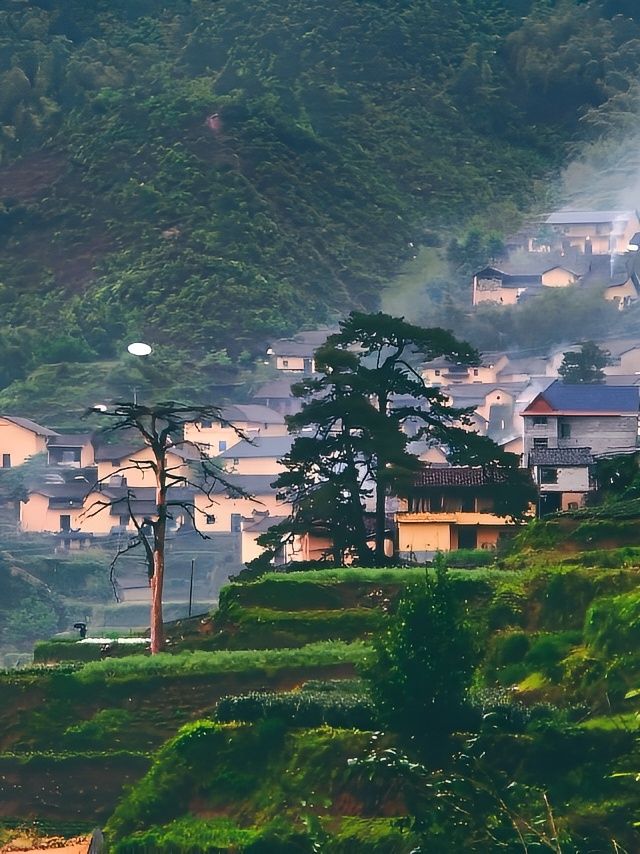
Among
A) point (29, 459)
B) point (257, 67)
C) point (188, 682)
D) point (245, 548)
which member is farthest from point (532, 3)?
point (188, 682)

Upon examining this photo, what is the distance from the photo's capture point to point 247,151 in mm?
136125

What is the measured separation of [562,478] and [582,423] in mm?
5584

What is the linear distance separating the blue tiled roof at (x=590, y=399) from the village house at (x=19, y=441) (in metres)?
43.2

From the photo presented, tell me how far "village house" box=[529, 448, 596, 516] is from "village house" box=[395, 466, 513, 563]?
4.84 ft

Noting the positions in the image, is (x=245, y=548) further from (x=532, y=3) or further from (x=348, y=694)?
(x=532, y=3)

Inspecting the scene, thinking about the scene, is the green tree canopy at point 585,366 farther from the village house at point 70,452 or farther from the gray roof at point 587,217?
the gray roof at point 587,217

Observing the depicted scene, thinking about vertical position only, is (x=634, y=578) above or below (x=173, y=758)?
above

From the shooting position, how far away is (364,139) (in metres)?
148

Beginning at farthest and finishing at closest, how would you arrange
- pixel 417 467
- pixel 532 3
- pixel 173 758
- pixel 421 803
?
pixel 532 3, pixel 417 467, pixel 173 758, pixel 421 803

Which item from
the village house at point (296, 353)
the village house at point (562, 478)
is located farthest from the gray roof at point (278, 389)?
the village house at point (562, 478)

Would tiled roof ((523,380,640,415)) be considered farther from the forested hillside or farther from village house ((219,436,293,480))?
the forested hillside

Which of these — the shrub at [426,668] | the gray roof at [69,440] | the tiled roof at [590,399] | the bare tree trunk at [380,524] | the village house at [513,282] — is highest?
the village house at [513,282]

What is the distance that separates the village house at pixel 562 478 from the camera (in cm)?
4584

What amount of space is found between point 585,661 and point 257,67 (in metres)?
123
